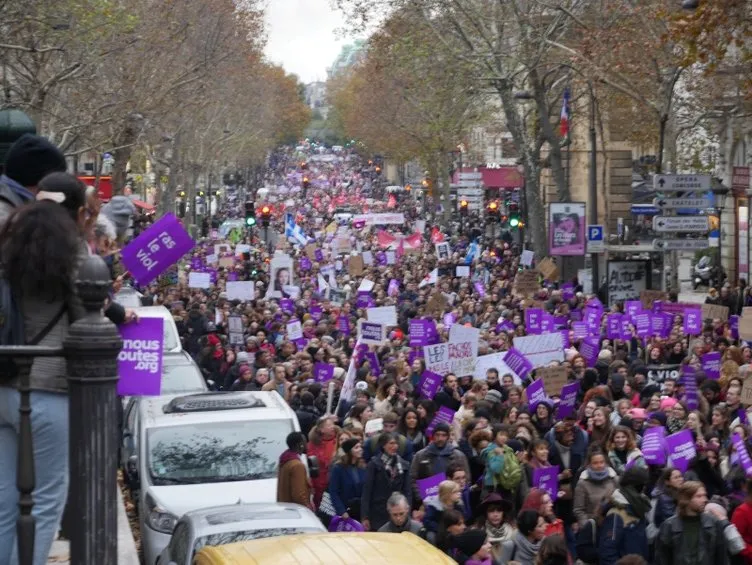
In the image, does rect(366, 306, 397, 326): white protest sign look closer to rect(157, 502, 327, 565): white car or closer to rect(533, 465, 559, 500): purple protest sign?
rect(533, 465, 559, 500): purple protest sign

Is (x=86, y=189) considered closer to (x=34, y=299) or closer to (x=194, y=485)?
(x=34, y=299)

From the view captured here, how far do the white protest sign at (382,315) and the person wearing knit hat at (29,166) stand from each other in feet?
61.0

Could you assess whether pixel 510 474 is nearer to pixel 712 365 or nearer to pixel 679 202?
pixel 712 365

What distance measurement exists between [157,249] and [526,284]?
21082 millimetres

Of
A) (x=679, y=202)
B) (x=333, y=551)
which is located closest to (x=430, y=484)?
(x=333, y=551)

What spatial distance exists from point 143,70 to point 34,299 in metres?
32.4

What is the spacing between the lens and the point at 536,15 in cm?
3844

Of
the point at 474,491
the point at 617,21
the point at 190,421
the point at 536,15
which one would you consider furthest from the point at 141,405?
the point at 536,15

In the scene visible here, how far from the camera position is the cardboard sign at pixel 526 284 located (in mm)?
30781

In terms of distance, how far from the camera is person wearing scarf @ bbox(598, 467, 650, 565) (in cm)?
1002

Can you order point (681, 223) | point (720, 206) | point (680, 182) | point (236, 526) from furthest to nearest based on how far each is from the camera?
point (720, 206), point (681, 223), point (680, 182), point (236, 526)

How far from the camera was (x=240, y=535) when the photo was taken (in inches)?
348

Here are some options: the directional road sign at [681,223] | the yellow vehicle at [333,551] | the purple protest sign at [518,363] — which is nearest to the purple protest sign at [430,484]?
the yellow vehicle at [333,551]

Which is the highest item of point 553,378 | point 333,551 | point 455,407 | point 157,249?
point 157,249
